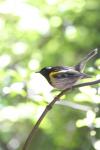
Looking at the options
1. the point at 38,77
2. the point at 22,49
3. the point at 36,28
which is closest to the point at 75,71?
the point at 38,77

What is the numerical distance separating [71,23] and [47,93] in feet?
7.29

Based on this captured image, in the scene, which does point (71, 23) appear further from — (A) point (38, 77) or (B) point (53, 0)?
(A) point (38, 77)

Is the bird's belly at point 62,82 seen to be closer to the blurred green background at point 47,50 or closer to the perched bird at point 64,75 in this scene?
the perched bird at point 64,75

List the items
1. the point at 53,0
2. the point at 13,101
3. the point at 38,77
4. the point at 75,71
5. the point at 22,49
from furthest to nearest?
the point at 22,49 → the point at 13,101 → the point at 53,0 → the point at 38,77 → the point at 75,71

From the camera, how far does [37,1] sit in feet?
13.9

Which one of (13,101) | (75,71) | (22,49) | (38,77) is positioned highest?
(75,71)

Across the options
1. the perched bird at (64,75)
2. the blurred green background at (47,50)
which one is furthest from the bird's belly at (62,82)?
the blurred green background at (47,50)

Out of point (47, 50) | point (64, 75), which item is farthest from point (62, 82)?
Result: point (47, 50)

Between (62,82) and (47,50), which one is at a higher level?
(62,82)

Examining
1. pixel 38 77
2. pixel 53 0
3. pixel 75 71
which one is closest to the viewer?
pixel 75 71

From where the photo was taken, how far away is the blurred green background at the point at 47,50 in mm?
4344

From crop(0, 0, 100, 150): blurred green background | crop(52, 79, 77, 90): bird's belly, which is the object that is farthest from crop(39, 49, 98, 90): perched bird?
crop(0, 0, 100, 150): blurred green background

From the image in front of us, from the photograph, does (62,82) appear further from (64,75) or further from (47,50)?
(47,50)

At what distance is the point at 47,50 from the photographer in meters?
5.23
